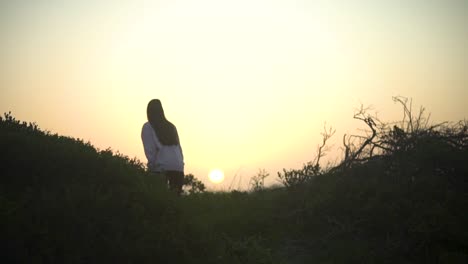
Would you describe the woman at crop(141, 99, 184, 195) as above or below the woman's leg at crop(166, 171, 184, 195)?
above

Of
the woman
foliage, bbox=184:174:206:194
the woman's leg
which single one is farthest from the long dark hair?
foliage, bbox=184:174:206:194

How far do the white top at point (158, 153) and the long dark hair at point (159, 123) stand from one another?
0.08 meters

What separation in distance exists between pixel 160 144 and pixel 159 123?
35 centimetres

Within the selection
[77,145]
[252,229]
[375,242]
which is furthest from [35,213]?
[375,242]

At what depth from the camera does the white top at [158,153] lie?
8.73 meters

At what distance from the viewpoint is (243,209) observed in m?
10.2

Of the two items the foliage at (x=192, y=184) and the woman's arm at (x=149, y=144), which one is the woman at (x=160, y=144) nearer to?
the woman's arm at (x=149, y=144)

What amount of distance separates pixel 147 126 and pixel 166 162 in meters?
0.70

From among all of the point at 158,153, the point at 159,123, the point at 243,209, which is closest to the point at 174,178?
the point at 158,153

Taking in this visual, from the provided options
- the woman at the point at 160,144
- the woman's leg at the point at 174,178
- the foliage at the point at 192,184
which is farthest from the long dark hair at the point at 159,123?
the foliage at the point at 192,184

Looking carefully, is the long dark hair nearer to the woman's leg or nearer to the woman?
the woman

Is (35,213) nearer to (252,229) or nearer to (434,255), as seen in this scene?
(252,229)

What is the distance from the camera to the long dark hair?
28.7 feet

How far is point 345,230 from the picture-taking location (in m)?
8.83
